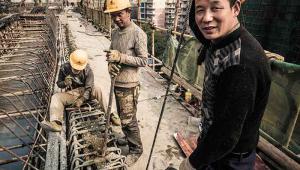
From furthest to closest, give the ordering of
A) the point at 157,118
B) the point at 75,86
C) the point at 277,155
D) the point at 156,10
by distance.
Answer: the point at 156,10
the point at 157,118
the point at 75,86
the point at 277,155

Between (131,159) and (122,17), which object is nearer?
(122,17)

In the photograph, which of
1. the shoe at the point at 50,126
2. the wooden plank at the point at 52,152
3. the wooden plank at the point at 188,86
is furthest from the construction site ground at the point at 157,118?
the shoe at the point at 50,126

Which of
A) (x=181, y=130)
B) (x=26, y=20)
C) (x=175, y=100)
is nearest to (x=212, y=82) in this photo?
(x=181, y=130)

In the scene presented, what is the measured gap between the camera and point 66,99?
5.68 metres

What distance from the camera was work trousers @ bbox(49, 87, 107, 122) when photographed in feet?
17.5

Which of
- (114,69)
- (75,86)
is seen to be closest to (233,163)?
(114,69)

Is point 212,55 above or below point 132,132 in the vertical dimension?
above

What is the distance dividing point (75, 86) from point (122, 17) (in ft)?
9.52

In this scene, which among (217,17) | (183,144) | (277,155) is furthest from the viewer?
(183,144)

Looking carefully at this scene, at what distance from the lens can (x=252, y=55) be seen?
141 cm

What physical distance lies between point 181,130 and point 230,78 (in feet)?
14.4

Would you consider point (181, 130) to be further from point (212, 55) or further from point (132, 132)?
point (212, 55)

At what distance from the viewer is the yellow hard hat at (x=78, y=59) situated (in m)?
5.50

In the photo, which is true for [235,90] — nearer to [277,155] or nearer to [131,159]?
[277,155]
